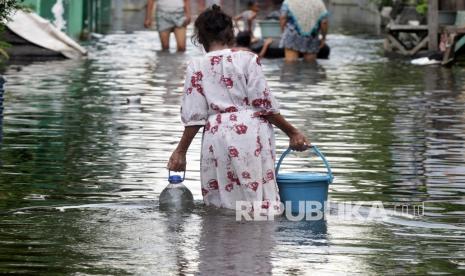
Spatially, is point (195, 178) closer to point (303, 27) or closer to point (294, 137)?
point (294, 137)

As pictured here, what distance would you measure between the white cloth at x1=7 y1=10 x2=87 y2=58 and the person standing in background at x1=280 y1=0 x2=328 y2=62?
3.82 meters

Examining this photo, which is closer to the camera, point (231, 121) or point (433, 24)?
point (231, 121)

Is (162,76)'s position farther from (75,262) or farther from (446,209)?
(75,262)

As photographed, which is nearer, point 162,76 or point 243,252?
point 243,252

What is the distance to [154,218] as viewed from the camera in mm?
10102

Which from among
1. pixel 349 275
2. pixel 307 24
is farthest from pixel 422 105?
pixel 349 275

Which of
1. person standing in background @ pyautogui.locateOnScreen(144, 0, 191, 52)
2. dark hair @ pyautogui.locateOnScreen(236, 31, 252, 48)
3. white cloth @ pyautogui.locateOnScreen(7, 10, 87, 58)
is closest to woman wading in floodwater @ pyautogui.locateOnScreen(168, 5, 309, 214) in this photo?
white cloth @ pyautogui.locateOnScreen(7, 10, 87, 58)

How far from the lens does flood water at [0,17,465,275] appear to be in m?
8.64

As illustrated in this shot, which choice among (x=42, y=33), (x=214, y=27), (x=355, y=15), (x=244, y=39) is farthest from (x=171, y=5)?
(x=355, y=15)

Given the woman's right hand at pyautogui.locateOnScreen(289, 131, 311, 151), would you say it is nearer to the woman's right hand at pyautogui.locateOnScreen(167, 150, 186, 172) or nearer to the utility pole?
the woman's right hand at pyautogui.locateOnScreen(167, 150, 186, 172)

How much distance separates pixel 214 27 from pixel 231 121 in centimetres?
64

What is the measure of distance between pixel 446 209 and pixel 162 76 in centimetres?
1363

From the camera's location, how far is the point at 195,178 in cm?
1234

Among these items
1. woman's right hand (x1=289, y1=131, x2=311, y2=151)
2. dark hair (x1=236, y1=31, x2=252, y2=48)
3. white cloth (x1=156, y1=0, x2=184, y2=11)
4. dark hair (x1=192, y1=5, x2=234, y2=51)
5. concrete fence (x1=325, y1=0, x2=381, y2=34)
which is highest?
dark hair (x1=192, y1=5, x2=234, y2=51)
